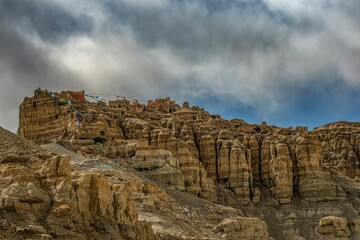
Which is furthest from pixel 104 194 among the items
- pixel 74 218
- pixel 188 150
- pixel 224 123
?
pixel 224 123

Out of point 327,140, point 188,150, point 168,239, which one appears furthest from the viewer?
point 327,140

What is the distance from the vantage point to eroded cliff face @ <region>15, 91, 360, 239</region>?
12531 cm

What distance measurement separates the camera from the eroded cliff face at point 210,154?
411ft

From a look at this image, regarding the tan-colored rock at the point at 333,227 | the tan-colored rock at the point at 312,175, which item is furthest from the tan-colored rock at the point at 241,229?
the tan-colored rock at the point at 312,175

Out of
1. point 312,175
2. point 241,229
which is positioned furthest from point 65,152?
point 312,175

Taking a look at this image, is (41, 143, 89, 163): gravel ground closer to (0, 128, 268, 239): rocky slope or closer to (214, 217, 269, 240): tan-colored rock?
(214, 217, 269, 240): tan-colored rock

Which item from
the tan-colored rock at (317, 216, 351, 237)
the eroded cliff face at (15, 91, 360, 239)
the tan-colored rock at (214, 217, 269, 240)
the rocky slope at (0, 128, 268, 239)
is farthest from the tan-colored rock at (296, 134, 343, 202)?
the rocky slope at (0, 128, 268, 239)

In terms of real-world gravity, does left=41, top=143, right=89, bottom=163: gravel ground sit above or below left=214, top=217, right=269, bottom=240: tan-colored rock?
above

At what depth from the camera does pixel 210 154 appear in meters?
144

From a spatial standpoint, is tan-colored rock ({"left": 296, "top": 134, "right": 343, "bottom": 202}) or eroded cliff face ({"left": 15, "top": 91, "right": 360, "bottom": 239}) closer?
eroded cliff face ({"left": 15, "top": 91, "right": 360, "bottom": 239})

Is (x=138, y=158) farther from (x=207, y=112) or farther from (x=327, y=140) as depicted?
(x=327, y=140)

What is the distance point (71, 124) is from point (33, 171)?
74973 mm

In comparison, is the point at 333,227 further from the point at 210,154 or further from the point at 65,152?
the point at 65,152

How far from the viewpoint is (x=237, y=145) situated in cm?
14375
